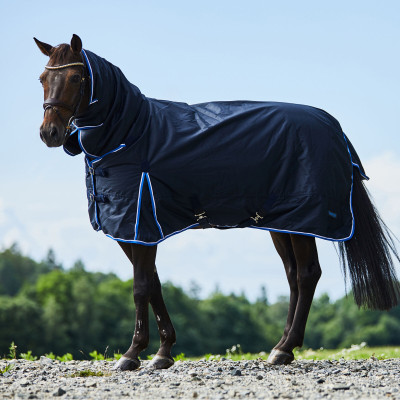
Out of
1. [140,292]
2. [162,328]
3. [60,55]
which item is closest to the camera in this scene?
[60,55]

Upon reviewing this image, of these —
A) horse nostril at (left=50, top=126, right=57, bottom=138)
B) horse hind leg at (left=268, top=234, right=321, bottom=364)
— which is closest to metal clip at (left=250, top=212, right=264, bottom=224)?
horse hind leg at (left=268, top=234, right=321, bottom=364)

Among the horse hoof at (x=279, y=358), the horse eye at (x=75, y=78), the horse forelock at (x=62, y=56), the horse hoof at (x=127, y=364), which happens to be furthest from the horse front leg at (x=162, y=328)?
the horse forelock at (x=62, y=56)

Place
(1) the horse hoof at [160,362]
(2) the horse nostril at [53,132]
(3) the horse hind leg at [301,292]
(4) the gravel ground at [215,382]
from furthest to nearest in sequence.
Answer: (3) the horse hind leg at [301,292] → (1) the horse hoof at [160,362] → (2) the horse nostril at [53,132] → (4) the gravel ground at [215,382]

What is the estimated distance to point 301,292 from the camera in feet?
20.5

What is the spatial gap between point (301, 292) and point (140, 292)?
1668 mm

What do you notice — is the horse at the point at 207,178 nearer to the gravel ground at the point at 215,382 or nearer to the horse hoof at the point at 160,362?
the horse hoof at the point at 160,362

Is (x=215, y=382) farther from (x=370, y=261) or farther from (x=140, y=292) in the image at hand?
(x=370, y=261)

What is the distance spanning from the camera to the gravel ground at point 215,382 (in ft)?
15.3

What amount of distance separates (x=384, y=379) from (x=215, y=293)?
66.5 m

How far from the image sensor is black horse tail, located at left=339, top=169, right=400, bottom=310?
656 centimetres

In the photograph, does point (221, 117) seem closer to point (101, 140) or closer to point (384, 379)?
point (101, 140)

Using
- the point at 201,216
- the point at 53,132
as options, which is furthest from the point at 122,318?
the point at 53,132

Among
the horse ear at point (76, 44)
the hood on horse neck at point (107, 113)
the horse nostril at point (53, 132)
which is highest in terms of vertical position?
the horse ear at point (76, 44)

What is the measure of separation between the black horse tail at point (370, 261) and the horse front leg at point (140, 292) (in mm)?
2186
